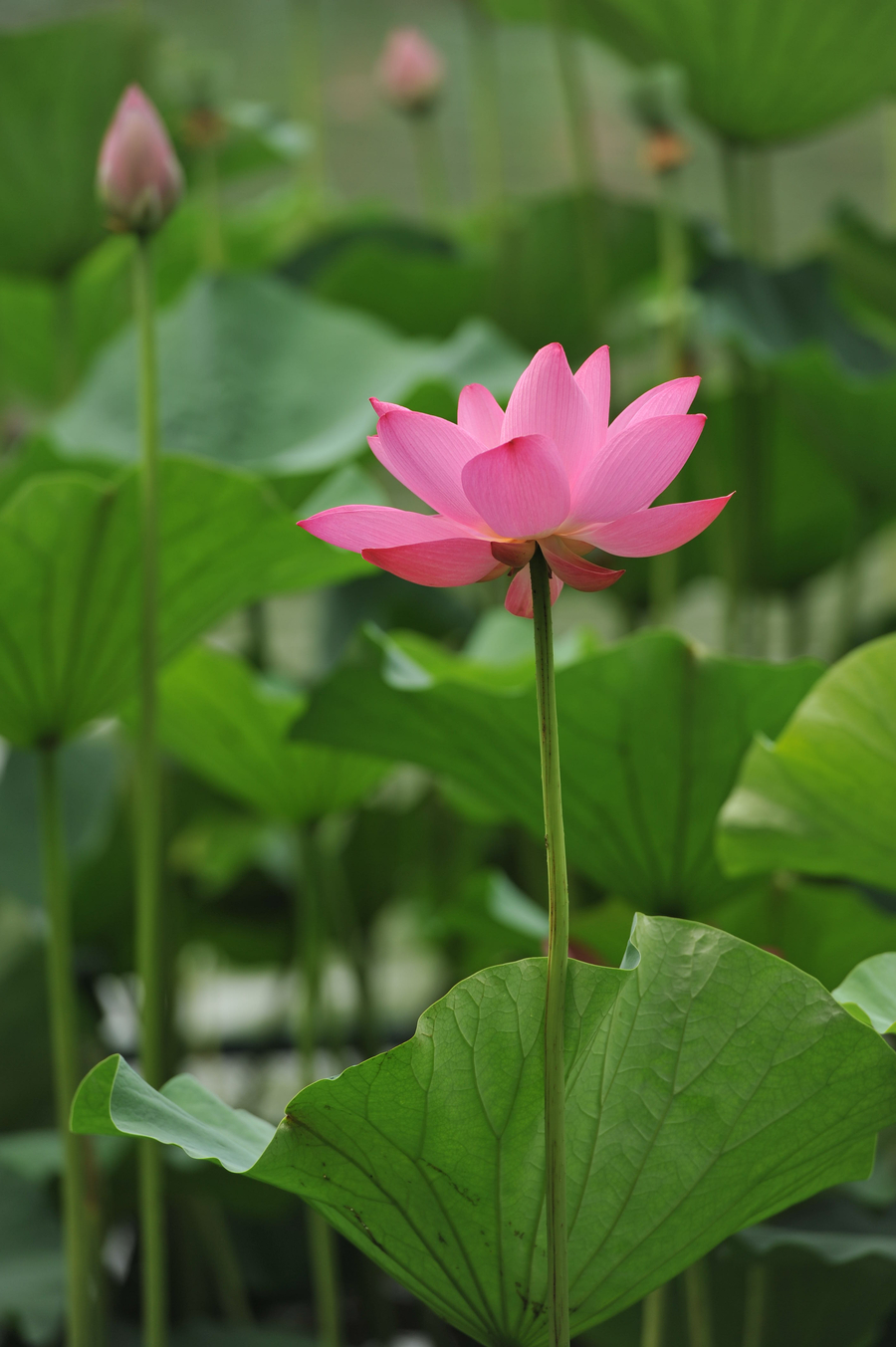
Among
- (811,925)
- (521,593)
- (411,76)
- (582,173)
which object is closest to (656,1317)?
(811,925)

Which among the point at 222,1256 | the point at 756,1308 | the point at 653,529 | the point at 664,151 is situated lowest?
the point at 222,1256

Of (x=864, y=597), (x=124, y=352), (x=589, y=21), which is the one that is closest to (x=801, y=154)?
(x=864, y=597)

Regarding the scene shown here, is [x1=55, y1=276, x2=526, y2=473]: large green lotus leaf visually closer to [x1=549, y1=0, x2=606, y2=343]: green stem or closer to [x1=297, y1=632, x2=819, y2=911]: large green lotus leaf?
[x1=549, y1=0, x2=606, y2=343]: green stem

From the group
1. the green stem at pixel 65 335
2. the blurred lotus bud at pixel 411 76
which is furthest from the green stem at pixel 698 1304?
the blurred lotus bud at pixel 411 76

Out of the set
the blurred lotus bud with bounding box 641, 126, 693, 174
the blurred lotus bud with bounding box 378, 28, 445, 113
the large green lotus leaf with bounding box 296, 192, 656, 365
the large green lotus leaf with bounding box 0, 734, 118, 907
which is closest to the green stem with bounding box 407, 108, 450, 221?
the blurred lotus bud with bounding box 378, 28, 445, 113

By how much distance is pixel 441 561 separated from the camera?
0.70 ft

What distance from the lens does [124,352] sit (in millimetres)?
698

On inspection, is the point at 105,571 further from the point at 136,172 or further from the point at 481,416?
the point at 481,416

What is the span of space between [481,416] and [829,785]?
182 millimetres

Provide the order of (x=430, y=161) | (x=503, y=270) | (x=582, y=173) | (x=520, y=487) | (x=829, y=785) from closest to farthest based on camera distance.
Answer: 1. (x=520, y=487)
2. (x=829, y=785)
3. (x=582, y=173)
4. (x=503, y=270)
5. (x=430, y=161)

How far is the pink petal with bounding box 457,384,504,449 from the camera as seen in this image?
0.23m

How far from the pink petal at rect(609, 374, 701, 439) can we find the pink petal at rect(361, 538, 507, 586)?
3 cm

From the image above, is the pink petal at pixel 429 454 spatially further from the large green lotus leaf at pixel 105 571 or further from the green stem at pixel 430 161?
the green stem at pixel 430 161

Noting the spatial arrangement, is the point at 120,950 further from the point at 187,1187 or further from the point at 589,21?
the point at 589,21
